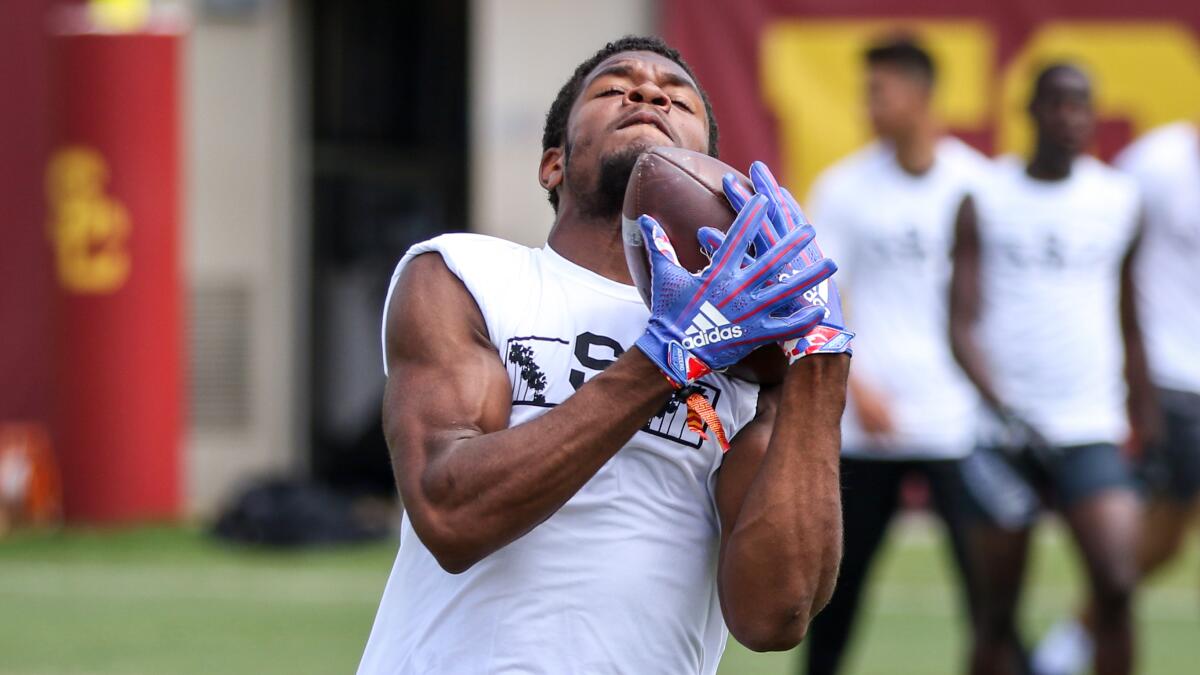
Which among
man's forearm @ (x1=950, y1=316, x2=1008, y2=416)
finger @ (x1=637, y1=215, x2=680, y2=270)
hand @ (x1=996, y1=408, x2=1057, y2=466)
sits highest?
finger @ (x1=637, y1=215, x2=680, y2=270)

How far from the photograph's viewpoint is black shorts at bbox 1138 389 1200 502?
7.23 m

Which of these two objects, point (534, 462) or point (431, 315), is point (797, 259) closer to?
point (534, 462)

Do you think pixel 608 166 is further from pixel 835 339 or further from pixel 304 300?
pixel 304 300

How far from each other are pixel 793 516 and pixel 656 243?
0.45m

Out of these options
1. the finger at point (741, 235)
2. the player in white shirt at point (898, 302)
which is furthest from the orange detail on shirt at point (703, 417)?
the player in white shirt at point (898, 302)

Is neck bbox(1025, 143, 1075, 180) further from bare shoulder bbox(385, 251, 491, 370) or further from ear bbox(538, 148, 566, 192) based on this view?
bare shoulder bbox(385, 251, 491, 370)

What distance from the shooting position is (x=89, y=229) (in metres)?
11.7

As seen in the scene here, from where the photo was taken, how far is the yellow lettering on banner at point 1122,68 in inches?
443

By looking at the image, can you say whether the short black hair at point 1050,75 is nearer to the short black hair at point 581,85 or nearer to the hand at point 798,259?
the short black hair at point 581,85

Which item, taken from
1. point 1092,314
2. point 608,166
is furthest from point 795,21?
point 608,166

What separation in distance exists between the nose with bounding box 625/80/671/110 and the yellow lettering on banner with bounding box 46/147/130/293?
920 cm

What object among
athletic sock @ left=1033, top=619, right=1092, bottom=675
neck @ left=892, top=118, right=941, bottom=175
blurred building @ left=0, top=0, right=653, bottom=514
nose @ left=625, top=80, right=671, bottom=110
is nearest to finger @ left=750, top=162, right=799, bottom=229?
nose @ left=625, top=80, right=671, bottom=110

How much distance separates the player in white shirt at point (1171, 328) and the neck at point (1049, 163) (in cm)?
72

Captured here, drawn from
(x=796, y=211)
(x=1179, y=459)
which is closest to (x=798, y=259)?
(x=796, y=211)
